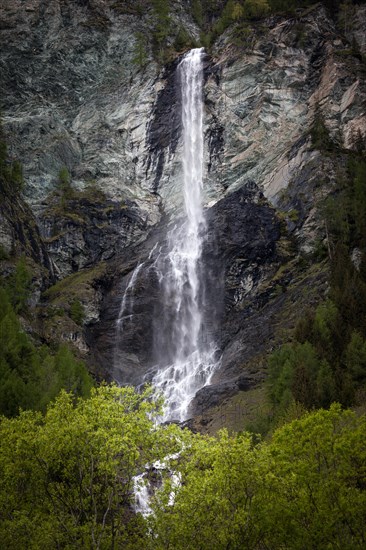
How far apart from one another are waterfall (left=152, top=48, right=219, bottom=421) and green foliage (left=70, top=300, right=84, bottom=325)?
10.5m

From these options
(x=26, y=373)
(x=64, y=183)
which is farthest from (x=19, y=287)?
(x=64, y=183)

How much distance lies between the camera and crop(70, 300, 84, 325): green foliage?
72.4 meters

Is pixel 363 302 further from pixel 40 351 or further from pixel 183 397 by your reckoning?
pixel 40 351

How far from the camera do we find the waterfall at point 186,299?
202ft

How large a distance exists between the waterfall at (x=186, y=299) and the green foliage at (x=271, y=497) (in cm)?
3654

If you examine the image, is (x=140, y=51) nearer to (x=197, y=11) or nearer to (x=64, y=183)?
(x=197, y=11)

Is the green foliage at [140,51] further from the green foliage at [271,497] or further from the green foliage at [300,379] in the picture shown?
the green foliage at [271,497]

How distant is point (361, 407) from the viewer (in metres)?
36.1

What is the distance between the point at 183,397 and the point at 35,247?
Result: 37.3 m

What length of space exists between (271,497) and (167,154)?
88634 millimetres

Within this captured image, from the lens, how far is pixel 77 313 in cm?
7275

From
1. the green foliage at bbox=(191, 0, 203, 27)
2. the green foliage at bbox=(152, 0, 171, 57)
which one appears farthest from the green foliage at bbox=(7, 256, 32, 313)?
the green foliage at bbox=(191, 0, 203, 27)

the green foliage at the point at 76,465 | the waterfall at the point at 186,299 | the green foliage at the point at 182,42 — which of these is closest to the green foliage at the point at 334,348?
the waterfall at the point at 186,299

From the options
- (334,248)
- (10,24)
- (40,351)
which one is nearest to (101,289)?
(40,351)
